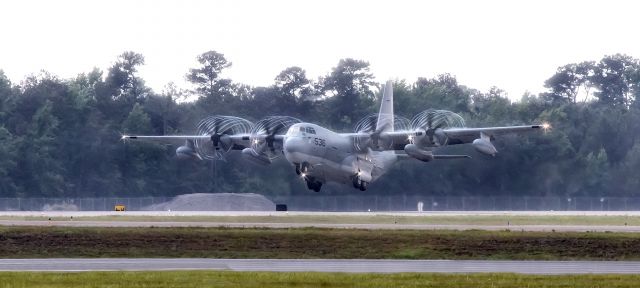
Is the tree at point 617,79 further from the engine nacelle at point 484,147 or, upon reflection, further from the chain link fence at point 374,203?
the engine nacelle at point 484,147

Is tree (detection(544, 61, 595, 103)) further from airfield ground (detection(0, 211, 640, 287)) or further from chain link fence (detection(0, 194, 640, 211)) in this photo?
airfield ground (detection(0, 211, 640, 287))

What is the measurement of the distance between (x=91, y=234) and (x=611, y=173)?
6908 centimetres

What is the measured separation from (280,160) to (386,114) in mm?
9484

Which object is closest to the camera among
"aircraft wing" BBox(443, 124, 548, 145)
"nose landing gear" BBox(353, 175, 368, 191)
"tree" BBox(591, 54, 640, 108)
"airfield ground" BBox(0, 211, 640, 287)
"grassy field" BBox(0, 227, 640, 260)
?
"airfield ground" BBox(0, 211, 640, 287)

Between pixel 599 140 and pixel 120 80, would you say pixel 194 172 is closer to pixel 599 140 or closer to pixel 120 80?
pixel 120 80

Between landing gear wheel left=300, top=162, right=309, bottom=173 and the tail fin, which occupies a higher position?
the tail fin

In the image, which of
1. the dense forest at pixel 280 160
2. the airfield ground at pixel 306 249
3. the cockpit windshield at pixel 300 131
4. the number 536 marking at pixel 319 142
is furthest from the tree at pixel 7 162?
the airfield ground at pixel 306 249

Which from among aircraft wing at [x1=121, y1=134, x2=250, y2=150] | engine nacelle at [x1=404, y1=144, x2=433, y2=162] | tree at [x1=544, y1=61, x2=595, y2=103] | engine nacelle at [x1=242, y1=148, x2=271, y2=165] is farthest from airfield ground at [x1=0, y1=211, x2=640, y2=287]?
tree at [x1=544, y1=61, x2=595, y2=103]

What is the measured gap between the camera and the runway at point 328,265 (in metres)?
33.5

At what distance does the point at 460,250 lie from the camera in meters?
42.0

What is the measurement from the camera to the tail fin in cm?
8212

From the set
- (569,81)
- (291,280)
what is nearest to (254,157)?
(291,280)

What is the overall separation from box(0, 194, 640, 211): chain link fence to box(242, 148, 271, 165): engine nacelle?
36.1 feet

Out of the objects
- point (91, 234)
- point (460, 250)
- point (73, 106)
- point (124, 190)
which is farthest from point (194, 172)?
point (460, 250)
